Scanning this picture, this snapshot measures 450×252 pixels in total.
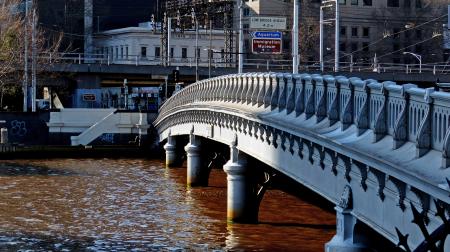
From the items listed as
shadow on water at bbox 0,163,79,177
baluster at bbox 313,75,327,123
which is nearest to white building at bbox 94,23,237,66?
shadow on water at bbox 0,163,79,177

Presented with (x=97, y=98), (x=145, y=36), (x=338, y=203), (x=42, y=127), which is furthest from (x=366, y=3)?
(x=338, y=203)

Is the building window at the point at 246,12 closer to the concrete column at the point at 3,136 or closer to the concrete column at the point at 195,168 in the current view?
the concrete column at the point at 3,136

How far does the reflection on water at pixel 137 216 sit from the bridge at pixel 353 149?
253cm

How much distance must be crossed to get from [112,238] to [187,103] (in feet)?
69.5

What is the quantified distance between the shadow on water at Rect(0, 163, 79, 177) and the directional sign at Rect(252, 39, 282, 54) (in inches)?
624

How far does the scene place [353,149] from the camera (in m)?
20.9

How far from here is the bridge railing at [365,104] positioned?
1761cm

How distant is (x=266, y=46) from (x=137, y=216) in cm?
3185

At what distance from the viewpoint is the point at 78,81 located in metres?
96.8

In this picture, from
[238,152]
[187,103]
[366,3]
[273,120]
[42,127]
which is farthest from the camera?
[366,3]

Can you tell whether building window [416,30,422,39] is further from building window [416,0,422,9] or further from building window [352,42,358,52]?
building window [352,42,358,52]

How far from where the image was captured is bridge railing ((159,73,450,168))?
17.6 meters

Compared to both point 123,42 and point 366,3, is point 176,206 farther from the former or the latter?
point 123,42

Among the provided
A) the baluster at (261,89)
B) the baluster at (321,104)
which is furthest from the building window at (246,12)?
the baluster at (321,104)
